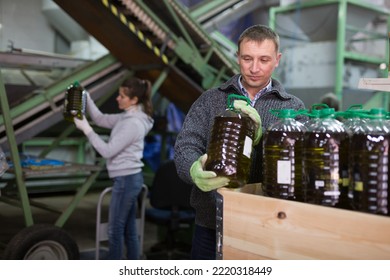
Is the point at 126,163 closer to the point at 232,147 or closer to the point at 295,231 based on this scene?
the point at 232,147

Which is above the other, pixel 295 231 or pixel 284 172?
pixel 284 172

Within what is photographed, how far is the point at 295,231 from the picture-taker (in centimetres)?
162

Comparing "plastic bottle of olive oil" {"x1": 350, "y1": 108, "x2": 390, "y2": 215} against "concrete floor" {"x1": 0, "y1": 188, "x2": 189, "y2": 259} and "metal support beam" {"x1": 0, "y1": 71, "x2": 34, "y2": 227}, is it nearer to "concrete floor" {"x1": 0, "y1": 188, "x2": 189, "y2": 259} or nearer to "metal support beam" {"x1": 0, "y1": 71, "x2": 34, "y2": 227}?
"metal support beam" {"x1": 0, "y1": 71, "x2": 34, "y2": 227}

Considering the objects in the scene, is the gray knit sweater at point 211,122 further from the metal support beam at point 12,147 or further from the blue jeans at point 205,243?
the metal support beam at point 12,147

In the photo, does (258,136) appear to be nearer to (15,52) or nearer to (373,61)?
(15,52)

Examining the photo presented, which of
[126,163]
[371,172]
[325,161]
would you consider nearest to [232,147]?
[325,161]

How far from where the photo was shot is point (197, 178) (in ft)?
6.27

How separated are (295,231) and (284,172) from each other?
0.24 m

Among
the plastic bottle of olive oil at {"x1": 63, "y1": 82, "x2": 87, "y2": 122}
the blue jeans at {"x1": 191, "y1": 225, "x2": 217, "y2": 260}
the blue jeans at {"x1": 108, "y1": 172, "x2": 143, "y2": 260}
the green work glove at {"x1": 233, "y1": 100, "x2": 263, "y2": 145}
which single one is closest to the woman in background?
the blue jeans at {"x1": 108, "y1": 172, "x2": 143, "y2": 260}

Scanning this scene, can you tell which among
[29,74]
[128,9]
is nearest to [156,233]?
[128,9]

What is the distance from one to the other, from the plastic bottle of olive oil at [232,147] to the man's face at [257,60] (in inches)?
10.4

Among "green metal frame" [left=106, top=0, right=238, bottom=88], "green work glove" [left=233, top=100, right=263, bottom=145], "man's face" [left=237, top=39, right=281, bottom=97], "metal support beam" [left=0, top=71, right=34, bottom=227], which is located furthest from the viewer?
"green metal frame" [left=106, top=0, right=238, bottom=88]

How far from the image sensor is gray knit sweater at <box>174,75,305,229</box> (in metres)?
2.30

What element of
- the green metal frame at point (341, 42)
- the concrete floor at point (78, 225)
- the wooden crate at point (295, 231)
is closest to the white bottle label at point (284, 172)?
the wooden crate at point (295, 231)
